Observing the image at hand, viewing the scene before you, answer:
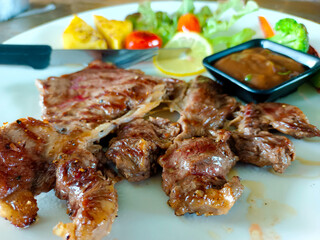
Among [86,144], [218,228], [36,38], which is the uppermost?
[36,38]

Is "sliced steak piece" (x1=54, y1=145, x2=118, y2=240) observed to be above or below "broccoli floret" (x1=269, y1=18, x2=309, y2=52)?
below

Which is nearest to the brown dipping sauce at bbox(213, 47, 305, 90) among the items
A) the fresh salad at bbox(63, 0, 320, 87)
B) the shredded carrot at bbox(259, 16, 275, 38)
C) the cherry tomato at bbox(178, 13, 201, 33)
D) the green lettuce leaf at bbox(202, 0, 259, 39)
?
the fresh salad at bbox(63, 0, 320, 87)

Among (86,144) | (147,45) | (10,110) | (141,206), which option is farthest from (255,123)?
(10,110)

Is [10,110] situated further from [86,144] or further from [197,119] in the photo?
[197,119]

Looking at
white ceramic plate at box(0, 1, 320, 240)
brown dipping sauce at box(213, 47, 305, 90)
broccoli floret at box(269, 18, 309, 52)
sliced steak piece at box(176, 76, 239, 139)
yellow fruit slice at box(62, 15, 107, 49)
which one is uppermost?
yellow fruit slice at box(62, 15, 107, 49)

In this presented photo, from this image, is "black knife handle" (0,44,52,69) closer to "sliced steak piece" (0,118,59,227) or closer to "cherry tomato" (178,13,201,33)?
"sliced steak piece" (0,118,59,227)

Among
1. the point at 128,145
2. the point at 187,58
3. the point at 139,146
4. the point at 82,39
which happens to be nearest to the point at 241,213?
the point at 139,146
